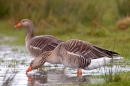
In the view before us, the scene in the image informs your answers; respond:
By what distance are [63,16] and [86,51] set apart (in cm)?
1191

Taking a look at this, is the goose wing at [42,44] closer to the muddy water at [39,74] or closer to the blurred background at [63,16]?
the muddy water at [39,74]

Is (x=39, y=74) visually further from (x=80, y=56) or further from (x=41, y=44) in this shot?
(x=41, y=44)

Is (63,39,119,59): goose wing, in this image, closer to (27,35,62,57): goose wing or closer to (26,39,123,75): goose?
(26,39,123,75): goose

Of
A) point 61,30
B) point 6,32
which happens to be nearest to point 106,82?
point 61,30

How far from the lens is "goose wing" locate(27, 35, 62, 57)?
12898 millimetres

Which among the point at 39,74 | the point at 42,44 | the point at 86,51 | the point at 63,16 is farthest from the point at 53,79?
the point at 63,16

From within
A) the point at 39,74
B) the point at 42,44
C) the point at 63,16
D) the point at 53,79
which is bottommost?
the point at 53,79

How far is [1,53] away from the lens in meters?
15.6

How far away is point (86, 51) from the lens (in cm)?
1134

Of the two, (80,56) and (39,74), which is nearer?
(80,56)

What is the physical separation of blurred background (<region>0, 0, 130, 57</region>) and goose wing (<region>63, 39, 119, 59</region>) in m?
8.95

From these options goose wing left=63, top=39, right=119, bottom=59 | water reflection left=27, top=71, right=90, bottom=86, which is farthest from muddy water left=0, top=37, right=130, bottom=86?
goose wing left=63, top=39, right=119, bottom=59

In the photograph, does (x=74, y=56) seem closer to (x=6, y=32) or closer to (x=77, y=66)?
(x=77, y=66)

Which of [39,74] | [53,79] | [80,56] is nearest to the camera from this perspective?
[53,79]
